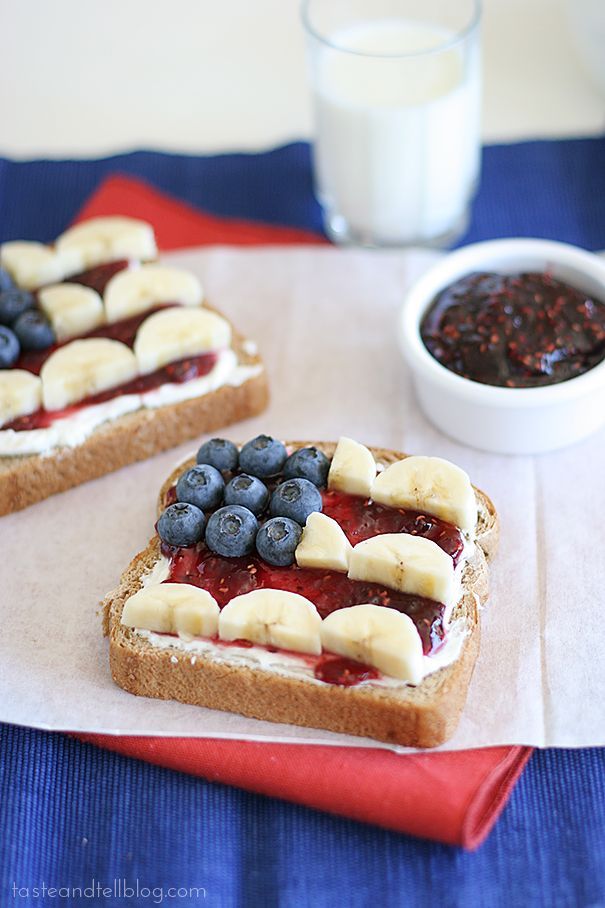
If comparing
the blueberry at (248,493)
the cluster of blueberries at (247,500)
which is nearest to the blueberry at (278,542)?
the cluster of blueberries at (247,500)

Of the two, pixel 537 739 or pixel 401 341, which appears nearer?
pixel 537 739

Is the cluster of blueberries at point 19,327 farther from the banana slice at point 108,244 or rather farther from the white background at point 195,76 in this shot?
the white background at point 195,76

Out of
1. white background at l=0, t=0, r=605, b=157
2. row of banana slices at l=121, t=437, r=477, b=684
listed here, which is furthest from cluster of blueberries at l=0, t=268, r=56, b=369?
white background at l=0, t=0, r=605, b=157

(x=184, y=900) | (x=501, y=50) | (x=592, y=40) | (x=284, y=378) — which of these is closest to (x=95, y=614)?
(x=184, y=900)

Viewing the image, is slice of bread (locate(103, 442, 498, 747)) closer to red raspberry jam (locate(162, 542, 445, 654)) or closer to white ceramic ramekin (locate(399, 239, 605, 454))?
red raspberry jam (locate(162, 542, 445, 654))

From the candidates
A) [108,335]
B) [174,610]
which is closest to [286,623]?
[174,610]

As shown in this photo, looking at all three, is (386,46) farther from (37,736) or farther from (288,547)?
(37,736)
